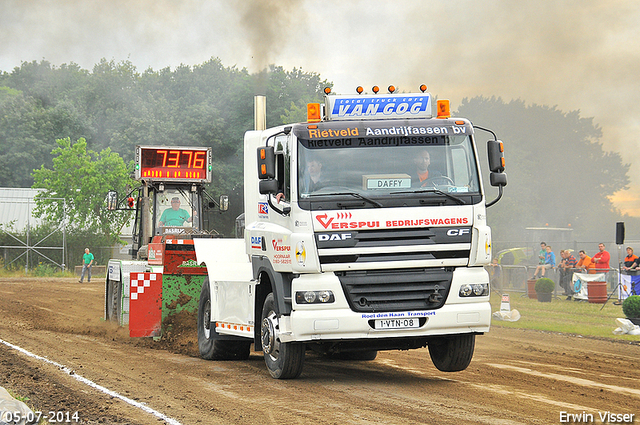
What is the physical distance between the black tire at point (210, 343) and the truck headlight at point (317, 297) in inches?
130

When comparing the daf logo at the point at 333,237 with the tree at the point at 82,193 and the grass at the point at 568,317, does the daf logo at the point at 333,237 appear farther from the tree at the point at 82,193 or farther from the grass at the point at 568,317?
the tree at the point at 82,193

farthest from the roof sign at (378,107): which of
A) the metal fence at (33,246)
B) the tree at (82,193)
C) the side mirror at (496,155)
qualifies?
the tree at (82,193)

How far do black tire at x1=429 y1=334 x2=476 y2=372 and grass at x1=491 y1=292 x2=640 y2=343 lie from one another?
253 inches

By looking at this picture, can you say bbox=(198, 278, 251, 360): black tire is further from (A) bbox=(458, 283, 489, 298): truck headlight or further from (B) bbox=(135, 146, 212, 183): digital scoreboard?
(B) bbox=(135, 146, 212, 183): digital scoreboard

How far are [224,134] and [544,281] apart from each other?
34712 mm

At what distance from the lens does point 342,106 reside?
9.57 metres

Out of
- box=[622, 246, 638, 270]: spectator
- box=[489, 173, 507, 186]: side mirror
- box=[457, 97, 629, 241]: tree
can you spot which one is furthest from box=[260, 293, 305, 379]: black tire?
box=[457, 97, 629, 241]: tree

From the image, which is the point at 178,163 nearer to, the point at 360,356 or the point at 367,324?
the point at 360,356

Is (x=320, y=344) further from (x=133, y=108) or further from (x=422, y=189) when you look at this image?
(x=133, y=108)

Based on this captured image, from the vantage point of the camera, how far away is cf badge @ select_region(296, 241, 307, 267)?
8.66 meters

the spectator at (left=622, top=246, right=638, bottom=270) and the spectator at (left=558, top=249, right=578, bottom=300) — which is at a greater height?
the spectator at (left=622, top=246, right=638, bottom=270)

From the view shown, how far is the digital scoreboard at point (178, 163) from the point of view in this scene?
1727 cm

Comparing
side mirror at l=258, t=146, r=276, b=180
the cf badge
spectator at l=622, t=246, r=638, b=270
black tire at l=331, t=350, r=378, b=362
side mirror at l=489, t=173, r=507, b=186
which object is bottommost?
black tire at l=331, t=350, r=378, b=362

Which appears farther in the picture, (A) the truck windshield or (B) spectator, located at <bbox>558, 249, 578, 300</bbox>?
(B) spectator, located at <bbox>558, 249, 578, 300</bbox>
